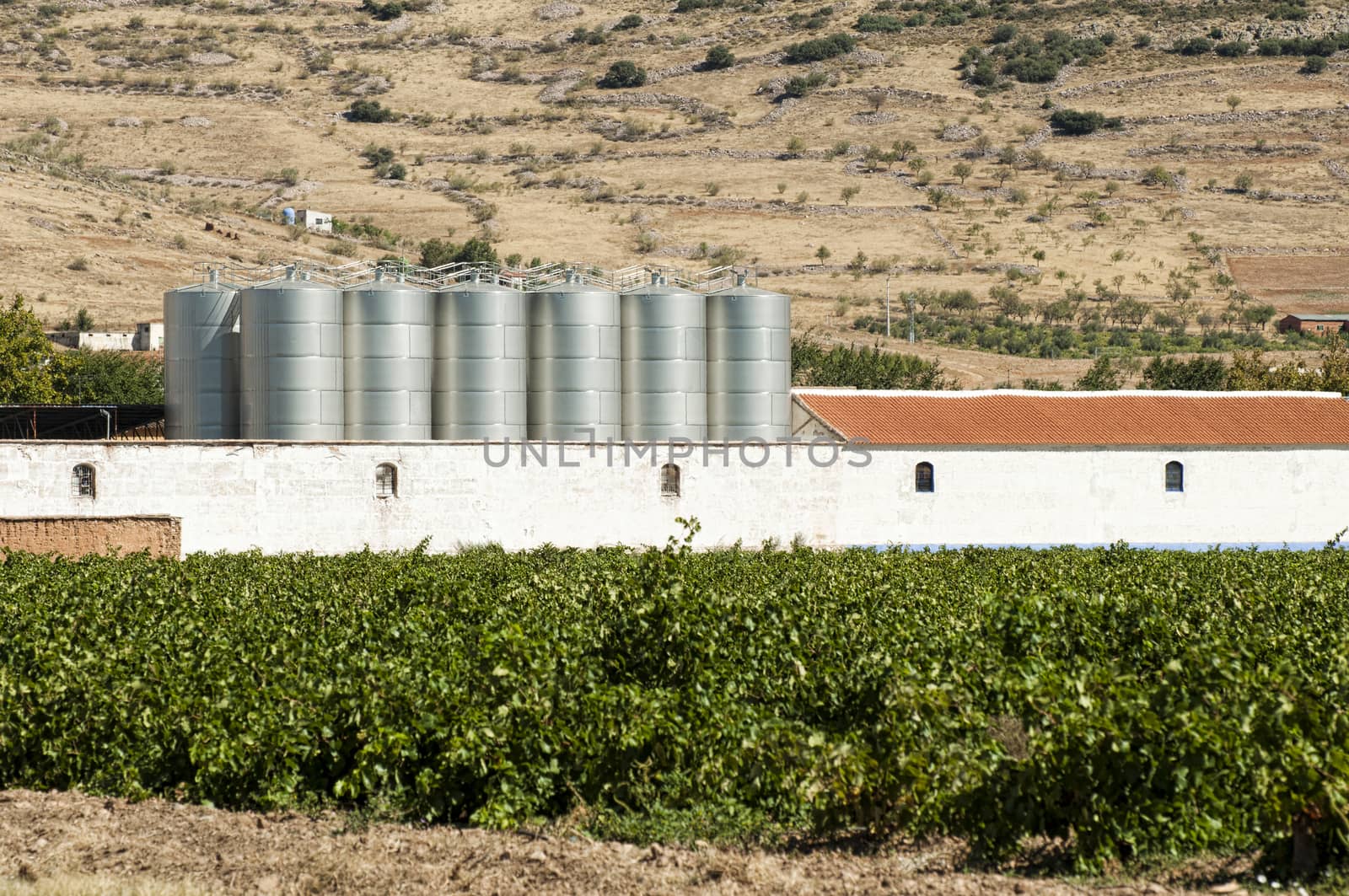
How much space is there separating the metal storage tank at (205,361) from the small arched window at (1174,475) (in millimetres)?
23369

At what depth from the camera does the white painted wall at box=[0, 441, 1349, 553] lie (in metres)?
37.4

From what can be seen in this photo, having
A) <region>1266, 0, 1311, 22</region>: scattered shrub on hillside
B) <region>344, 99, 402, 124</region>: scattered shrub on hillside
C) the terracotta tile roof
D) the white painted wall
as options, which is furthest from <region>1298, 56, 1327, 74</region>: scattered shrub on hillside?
the white painted wall

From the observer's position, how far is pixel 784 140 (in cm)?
11994

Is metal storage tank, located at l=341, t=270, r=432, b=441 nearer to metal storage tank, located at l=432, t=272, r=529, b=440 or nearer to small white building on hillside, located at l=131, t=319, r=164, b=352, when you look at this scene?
metal storage tank, located at l=432, t=272, r=529, b=440

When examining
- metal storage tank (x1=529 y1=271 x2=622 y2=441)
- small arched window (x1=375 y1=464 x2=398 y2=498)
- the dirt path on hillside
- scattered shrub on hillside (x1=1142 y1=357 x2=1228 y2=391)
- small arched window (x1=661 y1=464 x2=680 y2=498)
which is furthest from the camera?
scattered shrub on hillside (x1=1142 y1=357 x2=1228 y2=391)

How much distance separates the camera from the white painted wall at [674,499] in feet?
123

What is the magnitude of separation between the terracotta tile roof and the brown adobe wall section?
16.6 metres

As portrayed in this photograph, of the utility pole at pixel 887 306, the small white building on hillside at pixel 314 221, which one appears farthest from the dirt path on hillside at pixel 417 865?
the small white building on hillside at pixel 314 221

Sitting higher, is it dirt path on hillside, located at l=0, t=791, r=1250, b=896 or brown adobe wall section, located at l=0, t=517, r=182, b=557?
brown adobe wall section, located at l=0, t=517, r=182, b=557

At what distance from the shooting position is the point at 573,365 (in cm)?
4059

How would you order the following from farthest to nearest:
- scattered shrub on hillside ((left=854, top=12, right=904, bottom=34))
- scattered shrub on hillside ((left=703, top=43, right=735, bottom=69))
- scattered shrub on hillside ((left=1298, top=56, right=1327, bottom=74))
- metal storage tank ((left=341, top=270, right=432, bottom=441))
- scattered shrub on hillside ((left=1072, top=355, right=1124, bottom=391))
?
scattered shrub on hillside ((left=854, top=12, right=904, bottom=34))
scattered shrub on hillside ((left=703, top=43, right=735, bottom=69))
scattered shrub on hillside ((left=1298, top=56, right=1327, bottom=74))
scattered shrub on hillside ((left=1072, top=355, right=1124, bottom=391))
metal storage tank ((left=341, top=270, right=432, bottom=441))

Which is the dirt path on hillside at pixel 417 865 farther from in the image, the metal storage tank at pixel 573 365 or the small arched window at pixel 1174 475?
the small arched window at pixel 1174 475

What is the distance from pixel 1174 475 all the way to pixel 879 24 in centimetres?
10542

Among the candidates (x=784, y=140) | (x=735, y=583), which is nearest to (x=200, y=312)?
(x=735, y=583)
